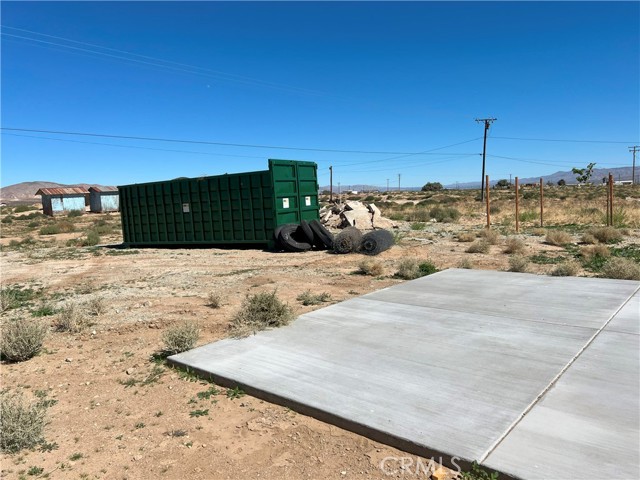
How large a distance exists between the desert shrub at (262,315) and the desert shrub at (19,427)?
268cm

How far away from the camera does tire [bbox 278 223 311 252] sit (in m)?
→ 16.7

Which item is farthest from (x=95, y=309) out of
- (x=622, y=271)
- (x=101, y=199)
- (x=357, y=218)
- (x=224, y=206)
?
(x=101, y=199)

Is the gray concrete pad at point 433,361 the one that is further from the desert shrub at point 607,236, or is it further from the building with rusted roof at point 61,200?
the building with rusted roof at point 61,200

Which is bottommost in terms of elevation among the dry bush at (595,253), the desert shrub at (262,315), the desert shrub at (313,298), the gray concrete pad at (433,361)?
the dry bush at (595,253)

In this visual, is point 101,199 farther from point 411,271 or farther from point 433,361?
point 433,361

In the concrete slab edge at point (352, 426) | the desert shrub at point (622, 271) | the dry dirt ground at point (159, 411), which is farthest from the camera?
the desert shrub at point (622, 271)

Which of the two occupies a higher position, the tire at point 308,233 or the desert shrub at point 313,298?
the tire at point 308,233

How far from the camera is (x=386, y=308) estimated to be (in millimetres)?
7289

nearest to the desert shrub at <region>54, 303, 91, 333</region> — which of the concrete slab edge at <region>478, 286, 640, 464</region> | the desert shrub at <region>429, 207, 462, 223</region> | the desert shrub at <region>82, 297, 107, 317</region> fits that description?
the desert shrub at <region>82, 297, 107, 317</region>

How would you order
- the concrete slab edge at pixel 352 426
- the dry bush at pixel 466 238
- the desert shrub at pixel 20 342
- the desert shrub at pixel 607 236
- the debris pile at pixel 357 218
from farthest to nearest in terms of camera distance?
the debris pile at pixel 357 218, the dry bush at pixel 466 238, the desert shrub at pixel 607 236, the desert shrub at pixel 20 342, the concrete slab edge at pixel 352 426

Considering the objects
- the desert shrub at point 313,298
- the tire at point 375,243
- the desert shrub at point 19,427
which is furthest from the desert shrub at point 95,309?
the tire at point 375,243

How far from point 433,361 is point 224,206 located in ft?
48.4

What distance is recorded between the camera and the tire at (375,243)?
15166mm

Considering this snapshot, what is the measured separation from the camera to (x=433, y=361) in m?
4.98
